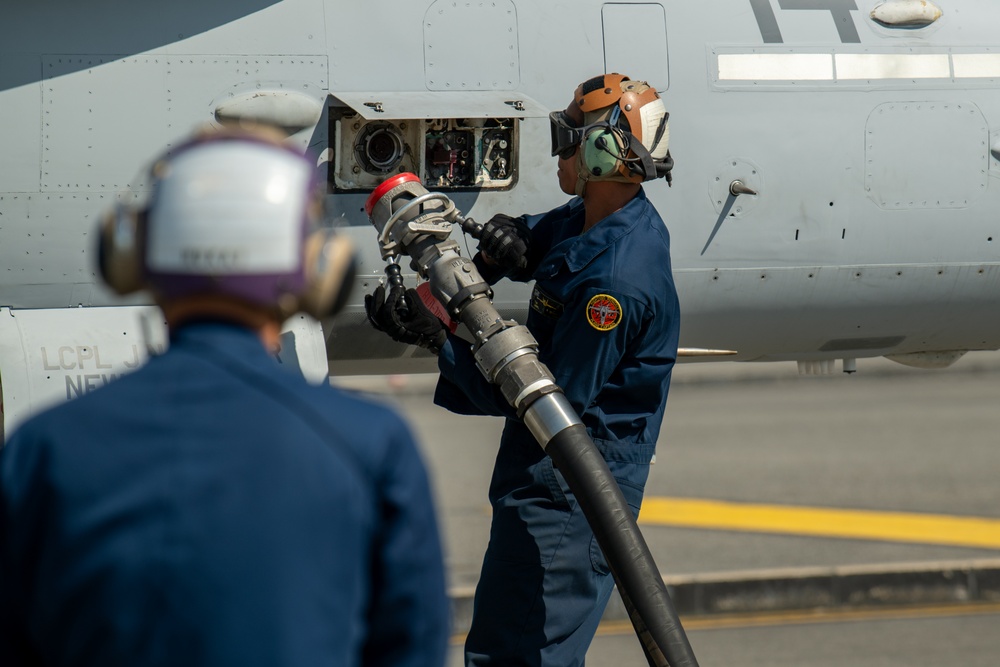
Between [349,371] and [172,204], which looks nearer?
[172,204]

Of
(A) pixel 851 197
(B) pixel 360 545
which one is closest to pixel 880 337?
(A) pixel 851 197

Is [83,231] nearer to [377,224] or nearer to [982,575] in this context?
[377,224]

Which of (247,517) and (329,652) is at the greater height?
(247,517)

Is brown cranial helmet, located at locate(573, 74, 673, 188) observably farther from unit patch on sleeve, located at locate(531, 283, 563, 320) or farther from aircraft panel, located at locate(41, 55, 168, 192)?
aircraft panel, located at locate(41, 55, 168, 192)

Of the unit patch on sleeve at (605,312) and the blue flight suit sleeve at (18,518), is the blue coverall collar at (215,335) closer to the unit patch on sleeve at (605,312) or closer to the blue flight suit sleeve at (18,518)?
the blue flight suit sleeve at (18,518)

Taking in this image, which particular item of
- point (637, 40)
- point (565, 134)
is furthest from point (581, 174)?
point (637, 40)

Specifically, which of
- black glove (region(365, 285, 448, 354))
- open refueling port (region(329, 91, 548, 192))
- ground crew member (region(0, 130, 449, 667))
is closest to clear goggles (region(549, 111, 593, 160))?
open refueling port (region(329, 91, 548, 192))

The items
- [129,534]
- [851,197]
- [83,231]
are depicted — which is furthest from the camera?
[851,197]

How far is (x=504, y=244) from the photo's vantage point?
12.1 feet

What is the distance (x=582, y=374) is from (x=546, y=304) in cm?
32

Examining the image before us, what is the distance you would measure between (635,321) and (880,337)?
1.95 metres

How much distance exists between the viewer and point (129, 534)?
54.5 inches

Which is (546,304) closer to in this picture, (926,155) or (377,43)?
(377,43)

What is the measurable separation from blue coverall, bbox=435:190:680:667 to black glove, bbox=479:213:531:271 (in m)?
0.11
